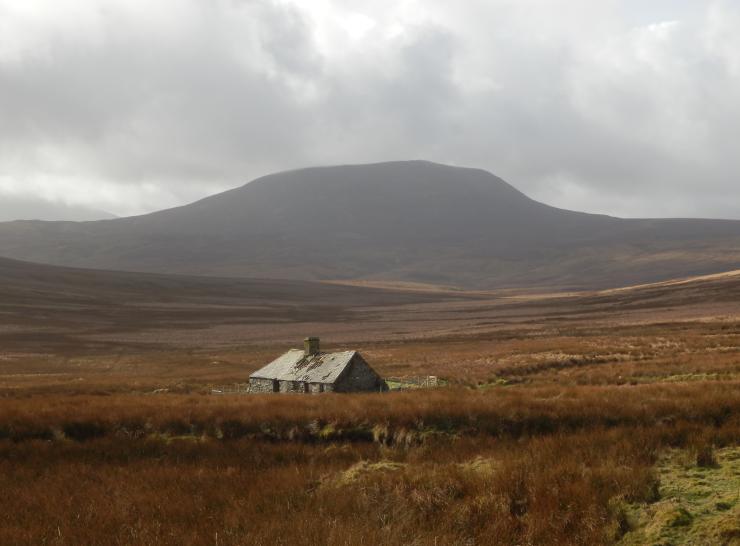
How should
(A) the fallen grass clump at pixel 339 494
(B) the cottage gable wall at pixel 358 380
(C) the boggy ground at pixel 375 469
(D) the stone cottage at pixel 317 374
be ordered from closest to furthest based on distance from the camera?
(A) the fallen grass clump at pixel 339 494 → (C) the boggy ground at pixel 375 469 → (B) the cottage gable wall at pixel 358 380 → (D) the stone cottage at pixel 317 374

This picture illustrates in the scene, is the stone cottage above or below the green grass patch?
below

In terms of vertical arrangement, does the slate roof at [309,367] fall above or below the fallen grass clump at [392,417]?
below

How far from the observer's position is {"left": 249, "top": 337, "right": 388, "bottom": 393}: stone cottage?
114 ft

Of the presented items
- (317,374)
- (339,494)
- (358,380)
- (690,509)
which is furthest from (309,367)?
(690,509)

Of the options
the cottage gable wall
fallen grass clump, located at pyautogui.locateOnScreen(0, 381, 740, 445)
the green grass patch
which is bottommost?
the cottage gable wall

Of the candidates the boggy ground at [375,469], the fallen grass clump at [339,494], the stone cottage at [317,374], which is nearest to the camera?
the fallen grass clump at [339,494]

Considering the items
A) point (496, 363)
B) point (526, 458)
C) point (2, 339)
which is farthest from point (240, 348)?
point (526, 458)

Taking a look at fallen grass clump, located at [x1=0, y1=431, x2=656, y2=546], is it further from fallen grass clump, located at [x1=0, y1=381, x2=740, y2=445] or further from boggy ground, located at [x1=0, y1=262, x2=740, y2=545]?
fallen grass clump, located at [x1=0, y1=381, x2=740, y2=445]

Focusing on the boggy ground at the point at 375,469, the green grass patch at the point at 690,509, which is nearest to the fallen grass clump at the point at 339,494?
the boggy ground at the point at 375,469

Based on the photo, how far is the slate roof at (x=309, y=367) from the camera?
35472mm

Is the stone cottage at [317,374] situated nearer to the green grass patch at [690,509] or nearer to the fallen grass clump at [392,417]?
the fallen grass clump at [392,417]

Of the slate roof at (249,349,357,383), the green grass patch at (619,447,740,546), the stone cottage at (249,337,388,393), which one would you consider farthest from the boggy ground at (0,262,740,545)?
the slate roof at (249,349,357,383)

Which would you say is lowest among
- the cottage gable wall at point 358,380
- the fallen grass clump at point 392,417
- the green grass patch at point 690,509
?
the cottage gable wall at point 358,380

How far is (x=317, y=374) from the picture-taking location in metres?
36.3
